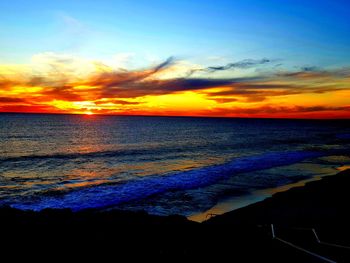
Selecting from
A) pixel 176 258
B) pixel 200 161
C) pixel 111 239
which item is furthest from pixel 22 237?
pixel 200 161

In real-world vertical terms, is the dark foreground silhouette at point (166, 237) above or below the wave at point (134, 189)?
above

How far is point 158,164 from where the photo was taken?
3547 centimetres

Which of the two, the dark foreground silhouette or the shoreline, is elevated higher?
the dark foreground silhouette

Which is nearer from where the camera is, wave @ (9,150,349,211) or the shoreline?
the shoreline

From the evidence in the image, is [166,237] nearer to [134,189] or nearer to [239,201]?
[239,201]

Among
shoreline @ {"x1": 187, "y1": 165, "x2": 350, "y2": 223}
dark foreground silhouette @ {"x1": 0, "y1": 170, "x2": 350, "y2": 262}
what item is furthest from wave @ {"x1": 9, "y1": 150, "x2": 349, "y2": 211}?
dark foreground silhouette @ {"x1": 0, "y1": 170, "x2": 350, "y2": 262}

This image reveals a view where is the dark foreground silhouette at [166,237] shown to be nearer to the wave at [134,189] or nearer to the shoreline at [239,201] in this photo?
the shoreline at [239,201]

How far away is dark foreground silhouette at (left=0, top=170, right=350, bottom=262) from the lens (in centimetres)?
884

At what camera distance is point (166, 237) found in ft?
34.3

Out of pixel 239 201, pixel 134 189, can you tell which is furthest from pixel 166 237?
→ pixel 134 189

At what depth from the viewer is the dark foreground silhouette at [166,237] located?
8836 mm

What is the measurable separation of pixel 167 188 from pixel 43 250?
1439 centimetres

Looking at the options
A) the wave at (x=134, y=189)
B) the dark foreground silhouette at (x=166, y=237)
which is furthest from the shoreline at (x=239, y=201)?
the wave at (x=134, y=189)

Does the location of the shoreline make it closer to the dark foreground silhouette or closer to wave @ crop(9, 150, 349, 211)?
the dark foreground silhouette
